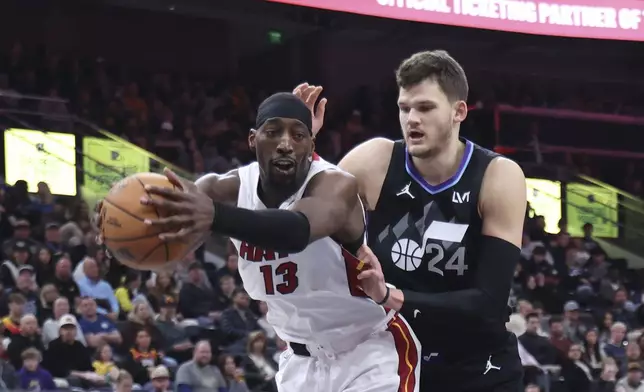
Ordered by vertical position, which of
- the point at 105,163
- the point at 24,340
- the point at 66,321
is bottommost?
the point at 24,340

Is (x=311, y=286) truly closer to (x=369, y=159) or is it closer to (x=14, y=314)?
(x=369, y=159)

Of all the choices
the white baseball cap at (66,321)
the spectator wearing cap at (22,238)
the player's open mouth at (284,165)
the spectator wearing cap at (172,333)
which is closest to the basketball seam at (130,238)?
the player's open mouth at (284,165)

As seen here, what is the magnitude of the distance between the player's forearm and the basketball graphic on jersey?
796mm

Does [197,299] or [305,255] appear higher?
[305,255]

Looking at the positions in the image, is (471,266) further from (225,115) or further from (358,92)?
(358,92)

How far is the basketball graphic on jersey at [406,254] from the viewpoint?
421cm

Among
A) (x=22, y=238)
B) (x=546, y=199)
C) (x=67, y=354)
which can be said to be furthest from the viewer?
(x=546, y=199)

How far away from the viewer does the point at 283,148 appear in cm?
374

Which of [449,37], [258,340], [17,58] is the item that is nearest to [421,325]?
[258,340]

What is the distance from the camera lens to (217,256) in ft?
43.2

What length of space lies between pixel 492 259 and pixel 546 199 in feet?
42.8

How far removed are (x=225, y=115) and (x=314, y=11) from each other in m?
2.16

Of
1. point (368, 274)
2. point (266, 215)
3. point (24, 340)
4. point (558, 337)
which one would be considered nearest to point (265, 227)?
point (266, 215)

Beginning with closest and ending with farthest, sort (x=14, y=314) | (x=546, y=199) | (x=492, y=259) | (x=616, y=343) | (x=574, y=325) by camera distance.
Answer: (x=492, y=259)
(x=14, y=314)
(x=616, y=343)
(x=574, y=325)
(x=546, y=199)
